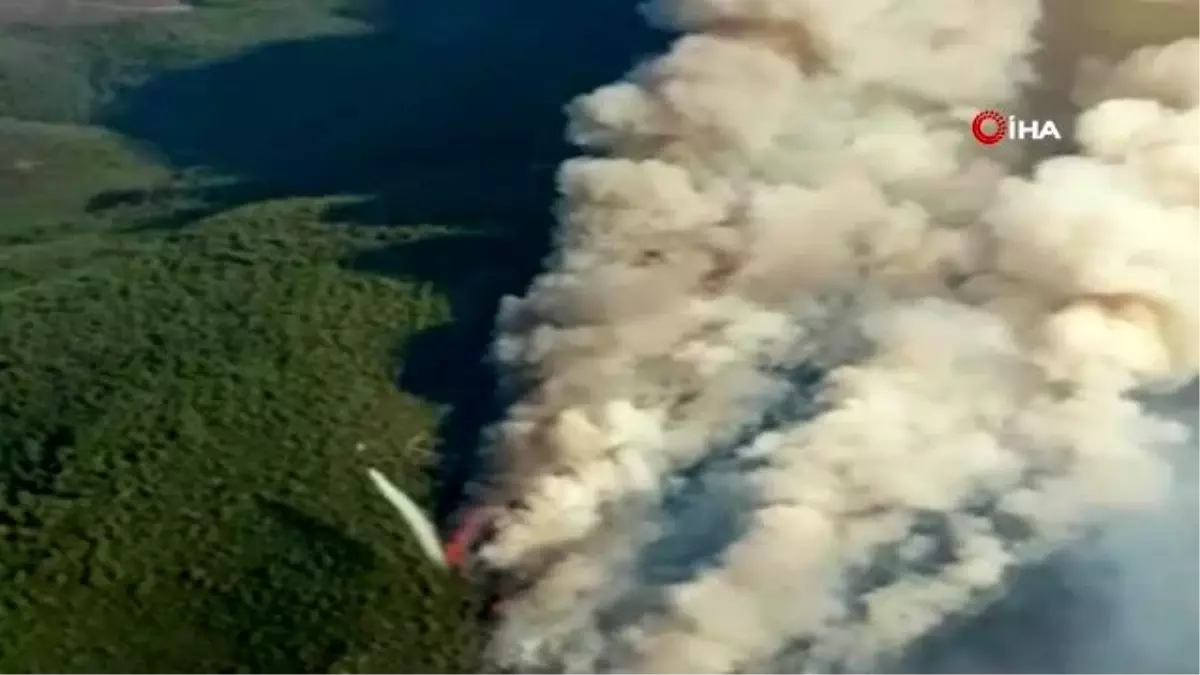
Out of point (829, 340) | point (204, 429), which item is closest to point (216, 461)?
point (204, 429)

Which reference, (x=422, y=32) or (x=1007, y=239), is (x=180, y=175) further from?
(x=1007, y=239)

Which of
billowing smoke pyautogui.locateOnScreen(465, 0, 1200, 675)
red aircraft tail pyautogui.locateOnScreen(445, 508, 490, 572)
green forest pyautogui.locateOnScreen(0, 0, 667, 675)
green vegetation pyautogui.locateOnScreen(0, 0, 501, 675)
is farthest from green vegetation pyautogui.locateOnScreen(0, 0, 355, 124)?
red aircraft tail pyautogui.locateOnScreen(445, 508, 490, 572)

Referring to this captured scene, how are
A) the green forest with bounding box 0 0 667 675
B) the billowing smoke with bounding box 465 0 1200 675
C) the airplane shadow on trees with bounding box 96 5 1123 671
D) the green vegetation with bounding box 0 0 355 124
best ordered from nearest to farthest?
the billowing smoke with bounding box 465 0 1200 675 → the green forest with bounding box 0 0 667 675 → the airplane shadow on trees with bounding box 96 5 1123 671 → the green vegetation with bounding box 0 0 355 124

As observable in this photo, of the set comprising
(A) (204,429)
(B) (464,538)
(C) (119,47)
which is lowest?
(B) (464,538)

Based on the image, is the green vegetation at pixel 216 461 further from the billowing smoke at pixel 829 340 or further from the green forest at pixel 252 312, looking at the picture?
the billowing smoke at pixel 829 340

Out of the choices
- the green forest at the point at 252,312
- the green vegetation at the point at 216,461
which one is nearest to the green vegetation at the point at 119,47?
the green forest at the point at 252,312

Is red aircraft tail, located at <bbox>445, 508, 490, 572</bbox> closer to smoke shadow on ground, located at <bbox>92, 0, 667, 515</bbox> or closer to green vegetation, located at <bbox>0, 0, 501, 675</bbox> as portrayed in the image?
green vegetation, located at <bbox>0, 0, 501, 675</bbox>

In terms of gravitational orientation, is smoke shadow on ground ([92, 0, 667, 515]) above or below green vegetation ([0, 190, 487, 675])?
above

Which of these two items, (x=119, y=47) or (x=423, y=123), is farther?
(x=119, y=47)

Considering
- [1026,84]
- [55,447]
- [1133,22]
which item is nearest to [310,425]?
[55,447]

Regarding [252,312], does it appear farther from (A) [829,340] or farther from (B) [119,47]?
(B) [119,47]
